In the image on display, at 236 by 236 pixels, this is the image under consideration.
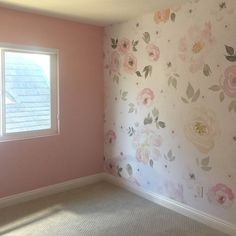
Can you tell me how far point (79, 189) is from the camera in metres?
3.68

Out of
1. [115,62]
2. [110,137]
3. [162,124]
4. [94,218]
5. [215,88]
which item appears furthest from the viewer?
[110,137]

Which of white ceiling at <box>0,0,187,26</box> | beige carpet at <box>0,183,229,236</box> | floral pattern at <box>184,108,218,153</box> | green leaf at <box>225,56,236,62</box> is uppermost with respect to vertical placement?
white ceiling at <box>0,0,187,26</box>

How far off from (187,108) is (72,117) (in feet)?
5.09

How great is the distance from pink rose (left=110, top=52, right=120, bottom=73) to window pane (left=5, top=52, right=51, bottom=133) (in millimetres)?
856

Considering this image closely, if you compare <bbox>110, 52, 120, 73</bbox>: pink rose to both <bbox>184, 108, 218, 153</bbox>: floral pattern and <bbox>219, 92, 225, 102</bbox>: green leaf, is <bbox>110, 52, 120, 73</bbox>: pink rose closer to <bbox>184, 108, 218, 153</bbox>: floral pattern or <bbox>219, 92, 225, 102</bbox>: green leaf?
<bbox>184, 108, 218, 153</bbox>: floral pattern

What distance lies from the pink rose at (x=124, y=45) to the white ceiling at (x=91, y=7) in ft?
0.87

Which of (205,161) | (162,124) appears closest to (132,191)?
(162,124)

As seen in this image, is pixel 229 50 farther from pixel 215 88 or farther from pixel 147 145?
pixel 147 145

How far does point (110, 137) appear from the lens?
3.93m

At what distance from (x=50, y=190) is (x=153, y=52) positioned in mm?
2108

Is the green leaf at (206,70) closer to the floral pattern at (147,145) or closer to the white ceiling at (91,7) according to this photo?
the white ceiling at (91,7)

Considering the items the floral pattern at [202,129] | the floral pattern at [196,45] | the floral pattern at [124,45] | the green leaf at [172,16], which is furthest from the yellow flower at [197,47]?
the floral pattern at [124,45]

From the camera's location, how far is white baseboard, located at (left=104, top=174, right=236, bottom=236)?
261 cm

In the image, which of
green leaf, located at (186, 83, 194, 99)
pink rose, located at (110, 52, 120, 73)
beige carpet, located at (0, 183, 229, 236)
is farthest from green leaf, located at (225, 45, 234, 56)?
beige carpet, located at (0, 183, 229, 236)
